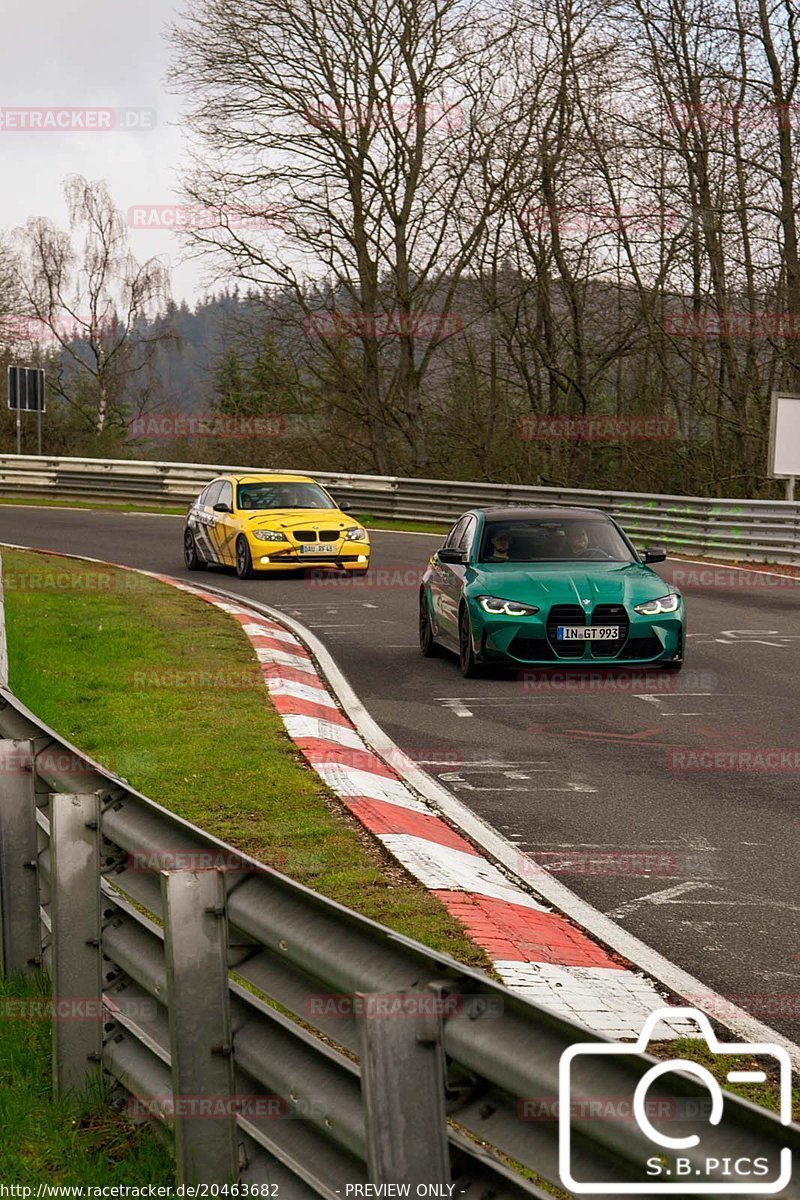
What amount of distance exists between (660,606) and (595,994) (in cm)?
893

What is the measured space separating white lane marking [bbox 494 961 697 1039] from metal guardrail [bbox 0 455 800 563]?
835 inches

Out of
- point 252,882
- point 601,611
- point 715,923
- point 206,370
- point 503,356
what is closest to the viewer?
point 252,882

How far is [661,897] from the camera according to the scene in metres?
6.86

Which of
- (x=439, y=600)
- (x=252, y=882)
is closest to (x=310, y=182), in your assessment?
(x=439, y=600)

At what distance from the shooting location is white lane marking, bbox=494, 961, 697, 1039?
5133 mm

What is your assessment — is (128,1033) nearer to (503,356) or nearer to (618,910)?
(618,910)

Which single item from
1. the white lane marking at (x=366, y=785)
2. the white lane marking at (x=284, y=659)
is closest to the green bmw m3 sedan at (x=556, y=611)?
the white lane marking at (x=284, y=659)

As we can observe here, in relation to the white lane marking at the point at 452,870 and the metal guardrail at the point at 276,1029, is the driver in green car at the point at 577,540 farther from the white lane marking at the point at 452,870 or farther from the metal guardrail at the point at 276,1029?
the metal guardrail at the point at 276,1029

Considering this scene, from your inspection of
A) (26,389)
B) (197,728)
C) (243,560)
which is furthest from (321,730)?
(26,389)

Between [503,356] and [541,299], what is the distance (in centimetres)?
211

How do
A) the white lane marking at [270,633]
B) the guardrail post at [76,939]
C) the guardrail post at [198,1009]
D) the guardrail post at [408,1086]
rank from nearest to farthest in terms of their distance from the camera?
1. the guardrail post at [408,1086]
2. the guardrail post at [198,1009]
3. the guardrail post at [76,939]
4. the white lane marking at [270,633]

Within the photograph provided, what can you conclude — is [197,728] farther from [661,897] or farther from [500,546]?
[500,546]

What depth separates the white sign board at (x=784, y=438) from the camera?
28.5 m

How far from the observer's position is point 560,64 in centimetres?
3819
